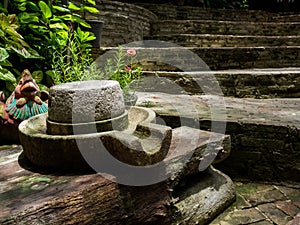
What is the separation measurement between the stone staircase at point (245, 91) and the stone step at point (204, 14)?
232 cm

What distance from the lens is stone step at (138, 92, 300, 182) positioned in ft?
6.06

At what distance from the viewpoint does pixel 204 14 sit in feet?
24.8

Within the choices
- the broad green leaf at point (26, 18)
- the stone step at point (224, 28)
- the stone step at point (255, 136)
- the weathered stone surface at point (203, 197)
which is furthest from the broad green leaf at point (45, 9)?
the stone step at point (224, 28)

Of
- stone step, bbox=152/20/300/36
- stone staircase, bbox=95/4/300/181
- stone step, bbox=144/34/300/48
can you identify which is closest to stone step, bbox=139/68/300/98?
stone staircase, bbox=95/4/300/181

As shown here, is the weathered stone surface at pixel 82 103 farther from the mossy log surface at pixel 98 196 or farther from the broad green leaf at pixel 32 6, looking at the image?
the broad green leaf at pixel 32 6

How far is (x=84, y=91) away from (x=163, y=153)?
0.45 meters

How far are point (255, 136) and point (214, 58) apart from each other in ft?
5.58

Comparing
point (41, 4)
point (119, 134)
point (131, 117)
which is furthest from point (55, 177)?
point (41, 4)

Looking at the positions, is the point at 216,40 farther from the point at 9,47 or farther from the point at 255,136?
the point at 9,47

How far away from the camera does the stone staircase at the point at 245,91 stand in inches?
74.0

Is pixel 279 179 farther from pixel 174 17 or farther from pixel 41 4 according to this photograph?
pixel 174 17

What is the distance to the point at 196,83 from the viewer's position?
114 inches

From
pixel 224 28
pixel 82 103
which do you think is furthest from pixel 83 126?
pixel 224 28

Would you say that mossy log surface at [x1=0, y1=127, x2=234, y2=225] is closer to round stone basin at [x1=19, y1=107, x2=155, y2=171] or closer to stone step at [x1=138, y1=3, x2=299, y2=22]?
round stone basin at [x1=19, y1=107, x2=155, y2=171]
